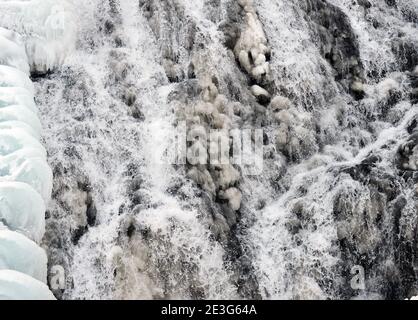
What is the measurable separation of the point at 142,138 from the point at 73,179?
1.68 metres

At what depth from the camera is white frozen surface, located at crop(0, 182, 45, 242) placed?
8.37 meters

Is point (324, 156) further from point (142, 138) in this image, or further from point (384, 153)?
point (142, 138)

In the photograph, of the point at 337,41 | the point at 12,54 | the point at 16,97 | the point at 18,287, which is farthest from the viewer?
the point at 337,41

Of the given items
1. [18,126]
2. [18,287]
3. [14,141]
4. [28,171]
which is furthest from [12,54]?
[18,287]

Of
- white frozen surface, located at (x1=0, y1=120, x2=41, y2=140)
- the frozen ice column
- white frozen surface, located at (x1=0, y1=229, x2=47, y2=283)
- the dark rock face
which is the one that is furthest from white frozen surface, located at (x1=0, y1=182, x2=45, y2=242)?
the dark rock face

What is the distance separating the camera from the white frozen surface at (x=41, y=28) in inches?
476

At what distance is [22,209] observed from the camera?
8.50 metres

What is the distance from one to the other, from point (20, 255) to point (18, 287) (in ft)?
2.85

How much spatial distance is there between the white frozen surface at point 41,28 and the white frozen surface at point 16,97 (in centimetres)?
177

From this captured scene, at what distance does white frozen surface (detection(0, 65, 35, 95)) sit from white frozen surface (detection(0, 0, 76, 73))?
3.56 ft

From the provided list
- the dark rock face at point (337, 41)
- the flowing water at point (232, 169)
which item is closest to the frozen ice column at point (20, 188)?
the flowing water at point (232, 169)

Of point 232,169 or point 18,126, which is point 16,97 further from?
point 232,169

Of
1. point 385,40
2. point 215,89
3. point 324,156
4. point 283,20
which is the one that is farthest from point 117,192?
point 385,40

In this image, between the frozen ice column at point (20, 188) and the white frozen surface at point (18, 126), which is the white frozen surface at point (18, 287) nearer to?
the frozen ice column at point (20, 188)
